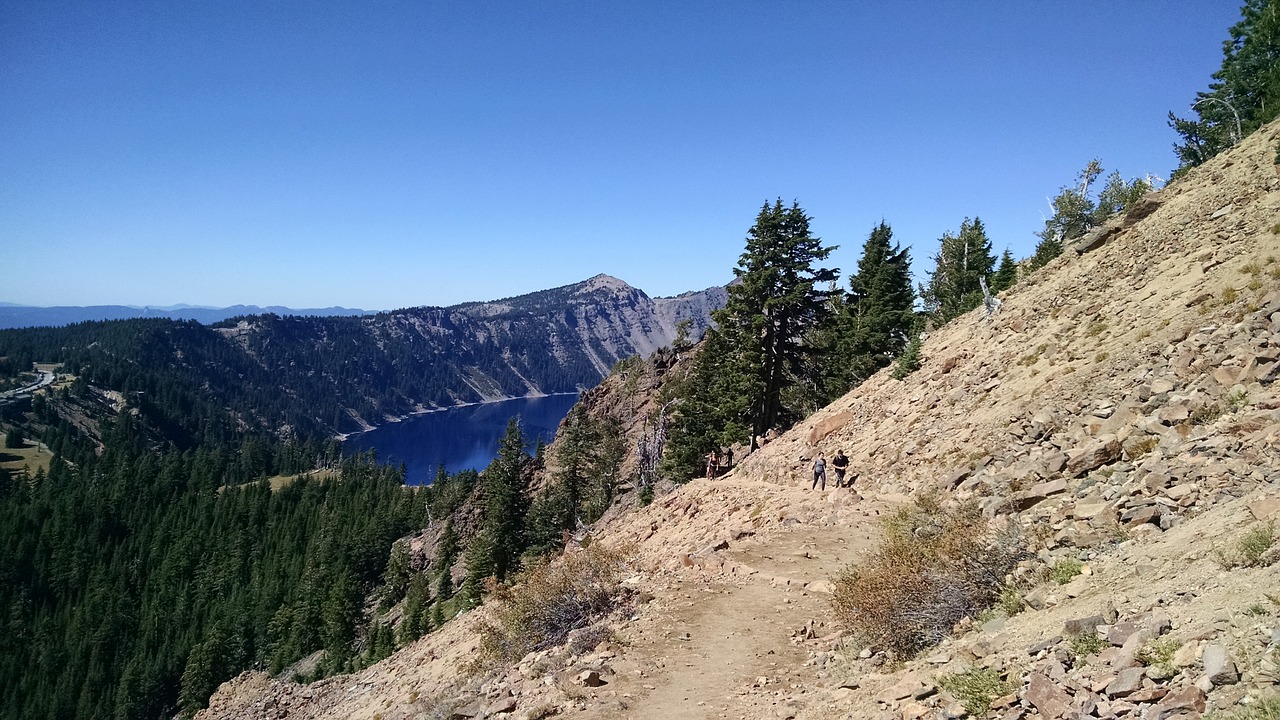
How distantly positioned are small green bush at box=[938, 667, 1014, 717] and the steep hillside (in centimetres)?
6

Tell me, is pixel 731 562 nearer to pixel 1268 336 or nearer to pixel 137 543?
pixel 1268 336

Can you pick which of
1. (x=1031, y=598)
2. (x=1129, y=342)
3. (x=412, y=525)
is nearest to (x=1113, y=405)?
(x=1129, y=342)

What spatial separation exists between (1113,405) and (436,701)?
1601 centimetres

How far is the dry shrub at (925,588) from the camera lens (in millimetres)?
8758

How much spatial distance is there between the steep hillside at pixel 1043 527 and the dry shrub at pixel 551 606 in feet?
2.31

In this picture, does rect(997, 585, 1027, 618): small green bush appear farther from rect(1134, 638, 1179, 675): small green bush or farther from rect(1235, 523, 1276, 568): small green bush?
rect(1134, 638, 1179, 675): small green bush

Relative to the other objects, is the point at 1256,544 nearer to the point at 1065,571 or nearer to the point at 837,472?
the point at 1065,571

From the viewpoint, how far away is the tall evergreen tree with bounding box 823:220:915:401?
39.1m

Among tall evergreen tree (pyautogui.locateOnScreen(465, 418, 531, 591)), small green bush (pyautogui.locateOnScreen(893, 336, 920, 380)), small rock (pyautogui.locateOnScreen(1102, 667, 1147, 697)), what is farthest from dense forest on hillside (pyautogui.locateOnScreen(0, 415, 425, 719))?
small rock (pyautogui.locateOnScreen(1102, 667, 1147, 697))

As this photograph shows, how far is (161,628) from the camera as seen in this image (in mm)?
111938

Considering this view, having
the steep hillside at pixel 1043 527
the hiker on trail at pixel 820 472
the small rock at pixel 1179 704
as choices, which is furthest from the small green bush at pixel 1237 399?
the hiker on trail at pixel 820 472

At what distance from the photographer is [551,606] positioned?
14.2 m

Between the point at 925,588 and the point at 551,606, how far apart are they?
8204 mm

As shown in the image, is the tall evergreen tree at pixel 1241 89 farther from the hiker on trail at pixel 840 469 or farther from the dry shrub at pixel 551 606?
the dry shrub at pixel 551 606
